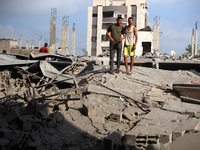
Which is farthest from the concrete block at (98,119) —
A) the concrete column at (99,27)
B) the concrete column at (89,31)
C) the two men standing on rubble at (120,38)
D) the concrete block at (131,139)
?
the concrete column at (89,31)

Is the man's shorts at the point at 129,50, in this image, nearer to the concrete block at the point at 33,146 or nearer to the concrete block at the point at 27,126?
the concrete block at the point at 27,126

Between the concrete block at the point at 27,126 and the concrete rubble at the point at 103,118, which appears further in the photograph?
the concrete block at the point at 27,126

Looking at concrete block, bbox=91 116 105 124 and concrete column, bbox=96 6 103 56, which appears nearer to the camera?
concrete block, bbox=91 116 105 124

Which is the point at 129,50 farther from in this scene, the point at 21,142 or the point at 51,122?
the point at 21,142

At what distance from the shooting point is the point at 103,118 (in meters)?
4.57

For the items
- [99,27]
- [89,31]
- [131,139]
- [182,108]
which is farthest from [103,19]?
[131,139]

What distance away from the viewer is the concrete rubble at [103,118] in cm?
351

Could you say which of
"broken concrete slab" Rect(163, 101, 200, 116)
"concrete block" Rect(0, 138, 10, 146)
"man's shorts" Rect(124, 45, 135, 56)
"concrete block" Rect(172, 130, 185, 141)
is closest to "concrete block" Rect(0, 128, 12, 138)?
"concrete block" Rect(0, 138, 10, 146)

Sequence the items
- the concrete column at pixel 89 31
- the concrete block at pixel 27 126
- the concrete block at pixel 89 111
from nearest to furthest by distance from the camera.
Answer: the concrete block at pixel 27 126 < the concrete block at pixel 89 111 < the concrete column at pixel 89 31

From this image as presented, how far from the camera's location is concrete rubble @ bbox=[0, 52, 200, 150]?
11.5ft

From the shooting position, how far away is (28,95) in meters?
5.79

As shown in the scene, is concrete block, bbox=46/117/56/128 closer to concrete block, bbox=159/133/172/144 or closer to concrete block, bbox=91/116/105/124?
concrete block, bbox=91/116/105/124

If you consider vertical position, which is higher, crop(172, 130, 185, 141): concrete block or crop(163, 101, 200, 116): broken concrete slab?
crop(163, 101, 200, 116): broken concrete slab

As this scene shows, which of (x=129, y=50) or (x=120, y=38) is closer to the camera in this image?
(x=120, y=38)
